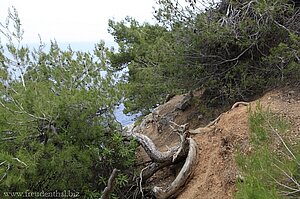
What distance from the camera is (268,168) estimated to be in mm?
3033

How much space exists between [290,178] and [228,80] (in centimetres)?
414

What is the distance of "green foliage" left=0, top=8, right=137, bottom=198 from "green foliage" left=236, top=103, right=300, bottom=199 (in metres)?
2.84

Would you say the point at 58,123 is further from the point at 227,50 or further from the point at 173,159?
the point at 227,50

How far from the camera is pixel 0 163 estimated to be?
5.08 meters

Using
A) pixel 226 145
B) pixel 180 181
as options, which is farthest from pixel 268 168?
pixel 180 181

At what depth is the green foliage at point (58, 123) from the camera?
5.33 m

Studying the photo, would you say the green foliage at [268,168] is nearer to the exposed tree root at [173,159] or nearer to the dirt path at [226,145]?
the dirt path at [226,145]

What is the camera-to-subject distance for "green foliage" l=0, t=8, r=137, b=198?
533cm

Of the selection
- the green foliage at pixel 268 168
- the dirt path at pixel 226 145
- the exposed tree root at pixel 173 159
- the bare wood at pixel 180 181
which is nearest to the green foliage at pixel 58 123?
the exposed tree root at pixel 173 159

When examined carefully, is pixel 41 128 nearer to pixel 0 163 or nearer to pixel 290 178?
pixel 0 163

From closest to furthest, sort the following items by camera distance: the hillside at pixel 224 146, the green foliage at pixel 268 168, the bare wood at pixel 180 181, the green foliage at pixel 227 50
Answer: the green foliage at pixel 268 168, the hillside at pixel 224 146, the bare wood at pixel 180 181, the green foliage at pixel 227 50

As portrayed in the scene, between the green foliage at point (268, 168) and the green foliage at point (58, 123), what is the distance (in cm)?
284

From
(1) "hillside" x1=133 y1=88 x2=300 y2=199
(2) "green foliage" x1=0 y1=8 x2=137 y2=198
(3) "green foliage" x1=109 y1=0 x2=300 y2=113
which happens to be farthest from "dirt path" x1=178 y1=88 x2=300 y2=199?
(2) "green foliage" x1=0 y1=8 x2=137 y2=198

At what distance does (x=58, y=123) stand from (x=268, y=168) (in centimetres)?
340
